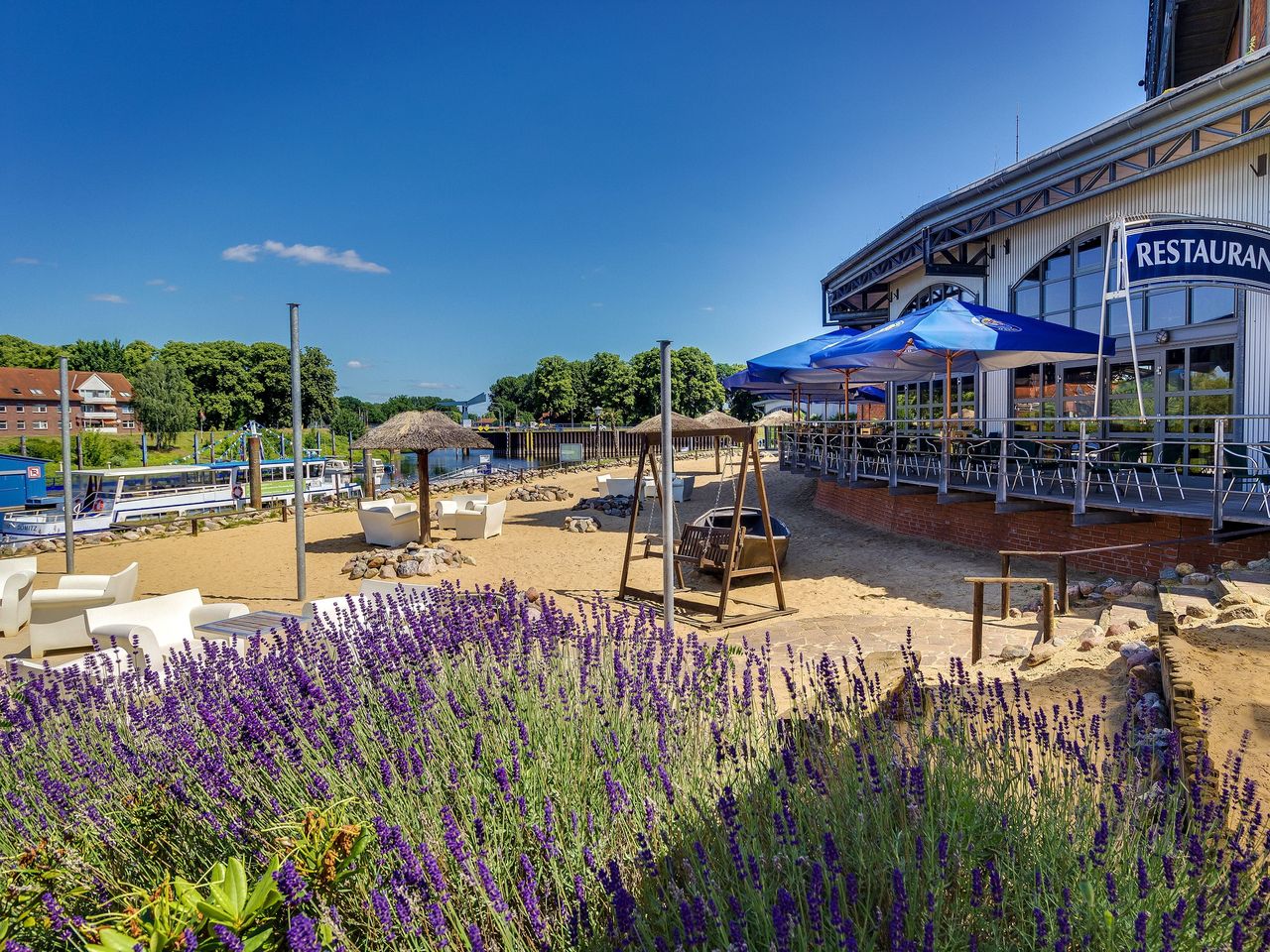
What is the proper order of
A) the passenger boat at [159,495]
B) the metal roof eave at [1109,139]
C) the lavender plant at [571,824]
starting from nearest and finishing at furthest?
the lavender plant at [571,824] → the metal roof eave at [1109,139] → the passenger boat at [159,495]

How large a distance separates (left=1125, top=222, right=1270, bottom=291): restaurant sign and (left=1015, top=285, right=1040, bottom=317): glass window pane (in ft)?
22.7

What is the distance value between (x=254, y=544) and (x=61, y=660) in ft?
29.7

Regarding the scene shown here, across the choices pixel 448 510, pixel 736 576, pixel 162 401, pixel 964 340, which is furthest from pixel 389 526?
pixel 162 401

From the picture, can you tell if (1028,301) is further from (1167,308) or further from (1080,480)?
(1080,480)

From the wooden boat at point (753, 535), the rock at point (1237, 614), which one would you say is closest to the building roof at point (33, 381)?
the wooden boat at point (753, 535)

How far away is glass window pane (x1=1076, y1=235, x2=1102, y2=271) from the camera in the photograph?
525 inches

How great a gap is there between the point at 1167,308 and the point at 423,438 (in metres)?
13.5

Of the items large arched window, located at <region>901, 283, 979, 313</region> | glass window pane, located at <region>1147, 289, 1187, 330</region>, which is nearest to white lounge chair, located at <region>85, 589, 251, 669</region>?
glass window pane, located at <region>1147, 289, 1187, 330</region>

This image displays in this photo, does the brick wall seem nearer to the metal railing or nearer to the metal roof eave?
the metal railing

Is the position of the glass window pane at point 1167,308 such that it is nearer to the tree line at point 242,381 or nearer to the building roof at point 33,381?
the tree line at point 242,381

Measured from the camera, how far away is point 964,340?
33.8 ft

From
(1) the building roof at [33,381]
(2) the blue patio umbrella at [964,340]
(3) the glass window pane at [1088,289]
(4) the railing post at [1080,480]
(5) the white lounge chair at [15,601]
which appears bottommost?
(5) the white lounge chair at [15,601]

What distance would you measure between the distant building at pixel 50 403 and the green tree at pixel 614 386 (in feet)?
152

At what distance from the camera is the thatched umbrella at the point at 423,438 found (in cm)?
1424
